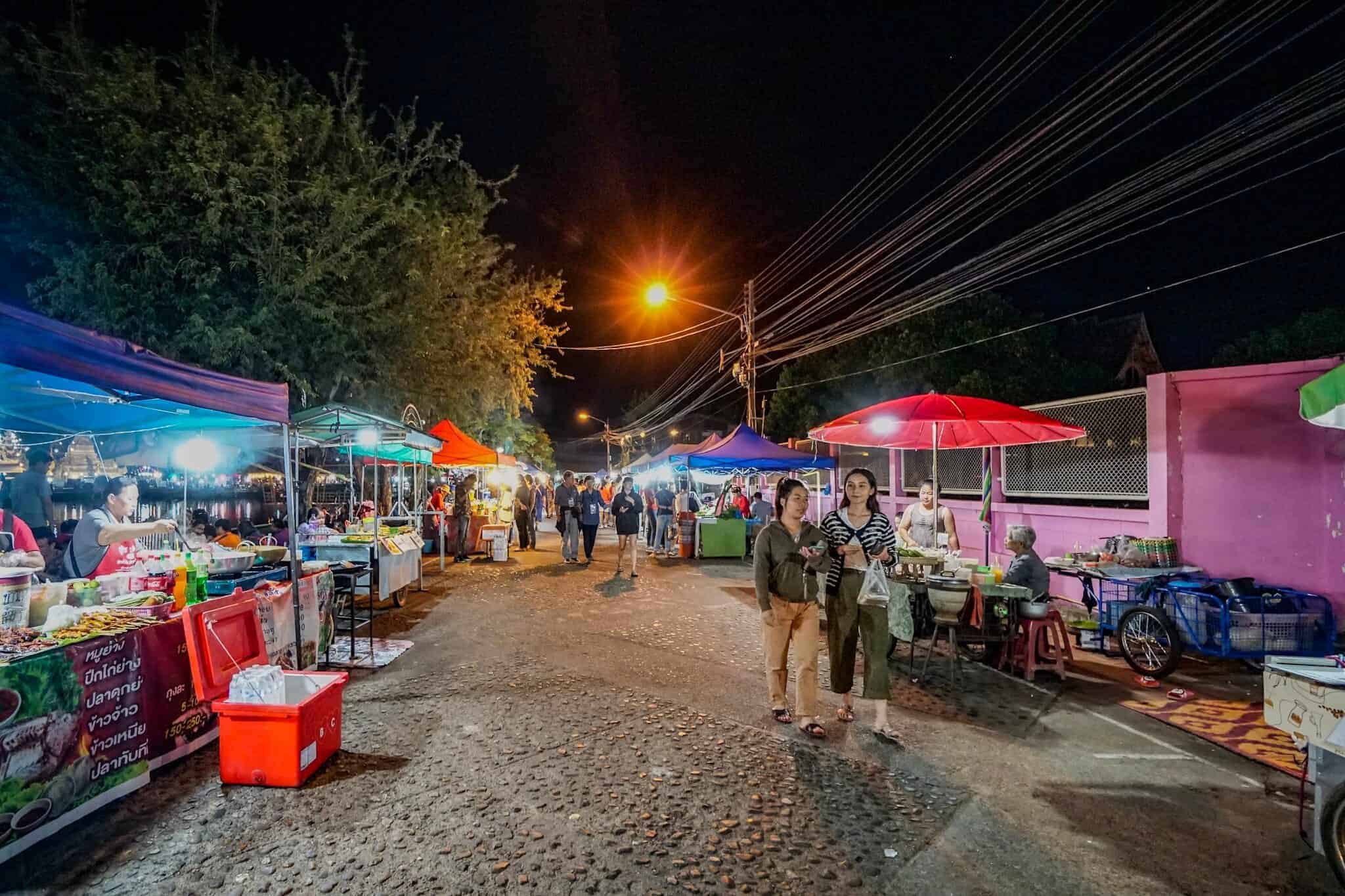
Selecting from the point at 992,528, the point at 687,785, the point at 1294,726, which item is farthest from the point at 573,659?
the point at 992,528

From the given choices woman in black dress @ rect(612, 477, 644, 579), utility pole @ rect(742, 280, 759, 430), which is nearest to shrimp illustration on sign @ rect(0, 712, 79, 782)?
woman in black dress @ rect(612, 477, 644, 579)

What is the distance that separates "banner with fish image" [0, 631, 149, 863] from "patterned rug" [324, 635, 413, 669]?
272cm

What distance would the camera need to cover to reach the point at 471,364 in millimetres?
16375

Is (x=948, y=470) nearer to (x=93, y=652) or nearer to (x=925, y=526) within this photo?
(x=925, y=526)

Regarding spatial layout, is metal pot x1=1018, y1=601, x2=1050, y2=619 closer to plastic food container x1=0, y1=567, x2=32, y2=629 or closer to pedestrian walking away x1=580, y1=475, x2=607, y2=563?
plastic food container x1=0, y1=567, x2=32, y2=629

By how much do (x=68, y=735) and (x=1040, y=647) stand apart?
25.6 ft

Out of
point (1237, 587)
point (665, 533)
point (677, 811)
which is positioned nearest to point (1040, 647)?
point (1237, 587)

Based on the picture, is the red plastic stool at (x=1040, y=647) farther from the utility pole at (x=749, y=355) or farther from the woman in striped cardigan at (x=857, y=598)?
the utility pole at (x=749, y=355)

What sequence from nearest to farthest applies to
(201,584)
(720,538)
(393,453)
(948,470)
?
(201,584) → (948,470) → (393,453) → (720,538)

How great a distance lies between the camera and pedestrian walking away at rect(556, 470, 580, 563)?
1509cm

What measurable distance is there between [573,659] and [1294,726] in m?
5.74

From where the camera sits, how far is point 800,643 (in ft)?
16.8

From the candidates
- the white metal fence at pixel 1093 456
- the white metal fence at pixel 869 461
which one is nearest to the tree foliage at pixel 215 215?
the white metal fence at pixel 869 461

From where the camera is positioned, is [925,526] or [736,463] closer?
[925,526]
